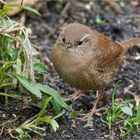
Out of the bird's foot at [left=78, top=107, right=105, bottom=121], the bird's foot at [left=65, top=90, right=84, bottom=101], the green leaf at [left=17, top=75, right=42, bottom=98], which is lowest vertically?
the bird's foot at [left=78, top=107, right=105, bottom=121]

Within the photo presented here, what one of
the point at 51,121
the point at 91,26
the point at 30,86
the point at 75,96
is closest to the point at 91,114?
the point at 75,96

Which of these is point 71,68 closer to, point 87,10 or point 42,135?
point 42,135

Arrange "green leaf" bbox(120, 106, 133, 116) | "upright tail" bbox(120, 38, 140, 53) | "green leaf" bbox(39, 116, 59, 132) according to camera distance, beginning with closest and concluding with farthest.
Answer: "green leaf" bbox(39, 116, 59, 132)
"green leaf" bbox(120, 106, 133, 116)
"upright tail" bbox(120, 38, 140, 53)

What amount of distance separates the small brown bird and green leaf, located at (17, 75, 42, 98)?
59 centimetres

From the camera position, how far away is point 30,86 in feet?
14.9

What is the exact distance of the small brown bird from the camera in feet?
16.6

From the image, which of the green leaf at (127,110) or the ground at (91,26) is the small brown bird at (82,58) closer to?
the ground at (91,26)

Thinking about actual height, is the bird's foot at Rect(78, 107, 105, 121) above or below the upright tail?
below

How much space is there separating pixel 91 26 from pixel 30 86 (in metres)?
2.79

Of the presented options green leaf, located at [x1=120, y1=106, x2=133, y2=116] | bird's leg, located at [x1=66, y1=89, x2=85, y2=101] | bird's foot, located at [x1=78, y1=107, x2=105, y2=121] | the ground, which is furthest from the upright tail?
green leaf, located at [x1=120, y1=106, x2=133, y2=116]

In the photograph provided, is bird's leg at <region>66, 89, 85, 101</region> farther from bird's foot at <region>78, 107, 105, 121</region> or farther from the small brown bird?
bird's foot at <region>78, 107, 105, 121</region>

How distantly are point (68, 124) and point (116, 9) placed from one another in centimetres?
319

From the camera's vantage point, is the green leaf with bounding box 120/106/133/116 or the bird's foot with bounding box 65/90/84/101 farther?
the bird's foot with bounding box 65/90/84/101

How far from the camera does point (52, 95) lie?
4.71 meters
